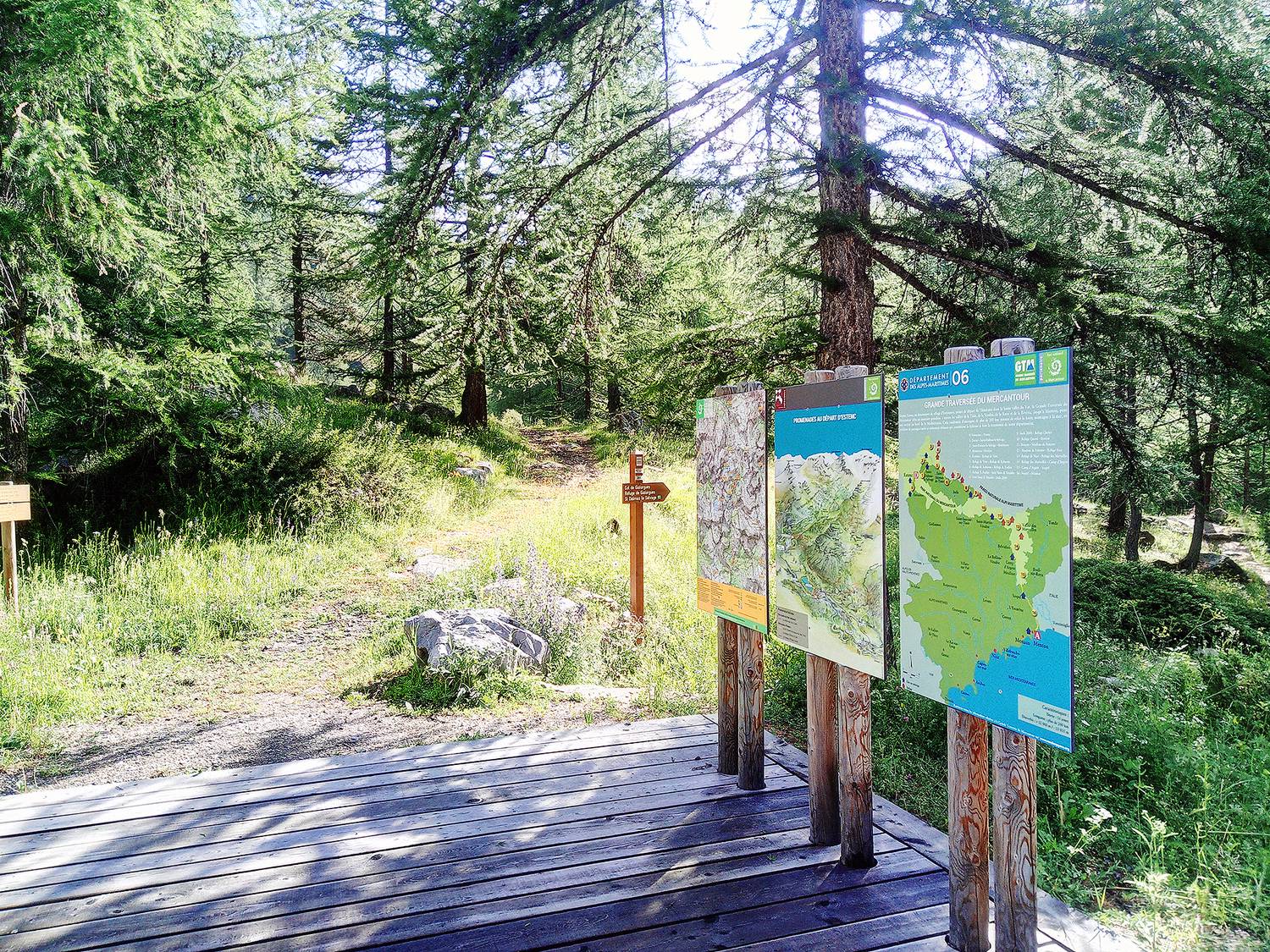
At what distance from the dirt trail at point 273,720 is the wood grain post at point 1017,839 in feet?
10.4

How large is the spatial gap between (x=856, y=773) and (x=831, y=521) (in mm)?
1043

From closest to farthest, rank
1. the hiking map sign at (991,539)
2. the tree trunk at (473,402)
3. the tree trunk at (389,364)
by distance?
the hiking map sign at (991,539) < the tree trunk at (389,364) < the tree trunk at (473,402)

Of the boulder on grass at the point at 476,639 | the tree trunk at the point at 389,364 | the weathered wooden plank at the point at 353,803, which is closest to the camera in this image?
the weathered wooden plank at the point at 353,803

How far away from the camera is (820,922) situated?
8.98ft

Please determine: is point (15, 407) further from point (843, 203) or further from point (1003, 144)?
point (1003, 144)

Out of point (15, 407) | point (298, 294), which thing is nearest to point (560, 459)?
point (298, 294)

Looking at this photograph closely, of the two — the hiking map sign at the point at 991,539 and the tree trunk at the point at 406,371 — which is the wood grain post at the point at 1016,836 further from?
the tree trunk at the point at 406,371

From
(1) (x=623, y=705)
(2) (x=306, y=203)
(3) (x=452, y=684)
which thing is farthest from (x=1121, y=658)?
(2) (x=306, y=203)

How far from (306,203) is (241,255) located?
6.42 ft

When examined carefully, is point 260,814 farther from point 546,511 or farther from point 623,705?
point 546,511

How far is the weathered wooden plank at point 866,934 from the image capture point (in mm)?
2602

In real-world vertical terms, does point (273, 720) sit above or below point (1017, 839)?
below

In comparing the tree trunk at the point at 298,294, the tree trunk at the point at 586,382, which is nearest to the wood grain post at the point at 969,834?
the tree trunk at the point at 586,382

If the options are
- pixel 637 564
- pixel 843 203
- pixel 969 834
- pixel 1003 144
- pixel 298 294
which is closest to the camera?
pixel 969 834
